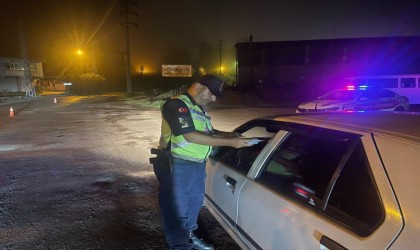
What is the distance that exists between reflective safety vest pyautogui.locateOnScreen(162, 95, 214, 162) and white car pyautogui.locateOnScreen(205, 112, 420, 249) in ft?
1.14

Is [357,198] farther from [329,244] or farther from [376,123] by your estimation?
[376,123]

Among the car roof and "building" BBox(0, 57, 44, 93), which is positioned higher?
"building" BBox(0, 57, 44, 93)

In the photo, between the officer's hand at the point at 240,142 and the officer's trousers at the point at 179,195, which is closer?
the officer's hand at the point at 240,142

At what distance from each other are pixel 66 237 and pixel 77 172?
2.66 metres

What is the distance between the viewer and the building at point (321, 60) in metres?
32.7

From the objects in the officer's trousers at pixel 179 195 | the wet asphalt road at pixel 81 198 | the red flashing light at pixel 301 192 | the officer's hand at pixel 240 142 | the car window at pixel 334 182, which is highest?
the officer's hand at pixel 240 142

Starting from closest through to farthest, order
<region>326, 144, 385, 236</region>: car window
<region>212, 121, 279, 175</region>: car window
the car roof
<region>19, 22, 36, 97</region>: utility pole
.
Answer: <region>326, 144, 385, 236</region>: car window < the car roof < <region>212, 121, 279, 175</region>: car window < <region>19, 22, 36, 97</region>: utility pole

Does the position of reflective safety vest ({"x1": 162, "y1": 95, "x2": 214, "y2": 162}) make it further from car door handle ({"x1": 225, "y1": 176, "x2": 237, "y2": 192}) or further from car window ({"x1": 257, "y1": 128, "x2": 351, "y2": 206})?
car window ({"x1": 257, "y1": 128, "x2": 351, "y2": 206})

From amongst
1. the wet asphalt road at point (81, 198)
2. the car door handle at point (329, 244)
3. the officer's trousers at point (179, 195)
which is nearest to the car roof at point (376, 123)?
the car door handle at point (329, 244)

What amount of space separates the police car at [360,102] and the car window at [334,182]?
27.3ft

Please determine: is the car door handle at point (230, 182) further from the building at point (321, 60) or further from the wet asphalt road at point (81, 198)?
the building at point (321, 60)

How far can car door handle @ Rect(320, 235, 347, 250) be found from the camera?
1476 mm

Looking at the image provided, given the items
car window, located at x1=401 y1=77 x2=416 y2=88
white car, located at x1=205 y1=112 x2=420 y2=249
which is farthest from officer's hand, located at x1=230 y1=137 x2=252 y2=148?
car window, located at x1=401 y1=77 x2=416 y2=88

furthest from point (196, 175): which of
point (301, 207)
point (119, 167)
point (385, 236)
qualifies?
point (119, 167)
